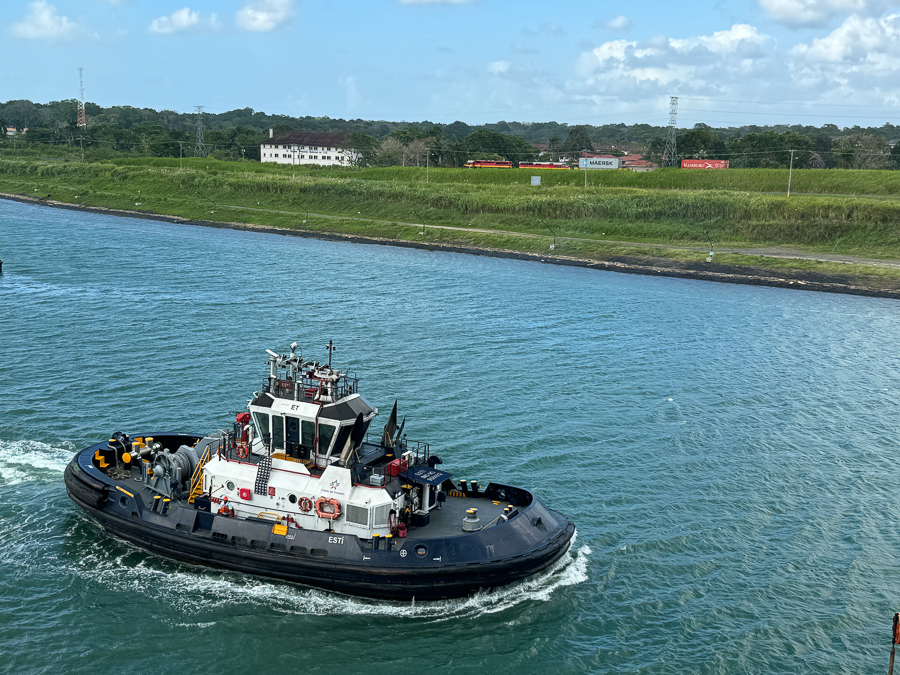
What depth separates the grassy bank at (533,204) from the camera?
83500mm

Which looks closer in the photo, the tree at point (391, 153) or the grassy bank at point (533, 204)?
the grassy bank at point (533, 204)

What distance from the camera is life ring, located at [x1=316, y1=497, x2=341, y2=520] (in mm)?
21453

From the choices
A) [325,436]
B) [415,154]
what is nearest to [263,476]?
[325,436]

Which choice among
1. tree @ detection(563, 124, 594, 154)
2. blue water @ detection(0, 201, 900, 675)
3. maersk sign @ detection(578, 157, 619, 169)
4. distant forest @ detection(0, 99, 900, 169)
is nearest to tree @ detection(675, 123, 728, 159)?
distant forest @ detection(0, 99, 900, 169)

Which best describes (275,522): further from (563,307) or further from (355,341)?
(563,307)

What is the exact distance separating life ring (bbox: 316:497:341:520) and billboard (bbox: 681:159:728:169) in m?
111

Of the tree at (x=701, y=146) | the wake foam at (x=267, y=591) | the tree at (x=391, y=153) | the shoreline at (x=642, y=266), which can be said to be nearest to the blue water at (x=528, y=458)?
the wake foam at (x=267, y=591)

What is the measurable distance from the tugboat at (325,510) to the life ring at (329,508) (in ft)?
0.08

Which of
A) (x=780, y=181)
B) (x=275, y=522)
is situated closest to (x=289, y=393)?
(x=275, y=522)

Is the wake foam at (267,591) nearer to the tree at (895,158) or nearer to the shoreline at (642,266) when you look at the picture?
the shoreline at (642,266)

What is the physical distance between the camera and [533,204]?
98000mm

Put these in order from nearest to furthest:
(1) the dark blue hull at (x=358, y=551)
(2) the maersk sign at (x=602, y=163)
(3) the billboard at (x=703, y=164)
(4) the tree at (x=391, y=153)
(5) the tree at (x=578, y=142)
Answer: (1) the dark blue hull at (x=358, y=551) < (3) the billboard at (x=703, y=164) < (2) the maersk sign at (x=602, y=163) < (4) the tree at (x=391, y=153) < (5) the tree at (x=578, y=142)

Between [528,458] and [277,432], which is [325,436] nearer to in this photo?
[277,432]

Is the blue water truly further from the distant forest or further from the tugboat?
the distant forest
